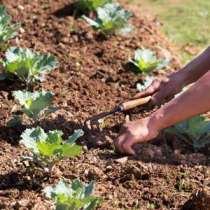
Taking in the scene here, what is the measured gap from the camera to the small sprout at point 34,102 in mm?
3693

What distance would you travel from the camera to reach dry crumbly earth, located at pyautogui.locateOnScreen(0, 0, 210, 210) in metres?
3.28

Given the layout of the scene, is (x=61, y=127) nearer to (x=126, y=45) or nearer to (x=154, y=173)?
(x=154, y=173)

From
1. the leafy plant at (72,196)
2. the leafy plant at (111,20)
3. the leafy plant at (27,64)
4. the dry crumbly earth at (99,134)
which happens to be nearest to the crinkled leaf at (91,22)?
the leafy plant at (111,20)

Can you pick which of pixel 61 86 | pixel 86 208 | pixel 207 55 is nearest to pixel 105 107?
pixel 61 86

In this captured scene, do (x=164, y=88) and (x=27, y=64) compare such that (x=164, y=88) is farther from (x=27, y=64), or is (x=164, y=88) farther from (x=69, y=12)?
(x=69, y=12)

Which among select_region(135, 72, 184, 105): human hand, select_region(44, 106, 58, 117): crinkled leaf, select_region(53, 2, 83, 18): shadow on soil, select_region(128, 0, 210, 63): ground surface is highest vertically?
select_region(135, 72, 184, 105): human hand

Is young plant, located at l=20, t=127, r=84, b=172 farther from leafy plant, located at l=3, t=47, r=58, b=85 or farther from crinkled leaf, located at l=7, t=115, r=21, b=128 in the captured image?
leafy plant, located at l=3, t=47, r=58, b=85

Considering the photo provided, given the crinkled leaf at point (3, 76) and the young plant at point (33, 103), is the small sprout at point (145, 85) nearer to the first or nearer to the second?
the young plant at point (33, 103)

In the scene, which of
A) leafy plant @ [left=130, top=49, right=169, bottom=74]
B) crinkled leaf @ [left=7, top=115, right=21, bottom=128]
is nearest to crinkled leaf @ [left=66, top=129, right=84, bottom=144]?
crinkled leaf @ [left=7, top=115, right=21, bottom=128]

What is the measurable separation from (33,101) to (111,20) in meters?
1.36

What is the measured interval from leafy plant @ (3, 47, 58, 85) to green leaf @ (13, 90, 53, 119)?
387 mm

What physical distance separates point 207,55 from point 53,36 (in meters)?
1.45

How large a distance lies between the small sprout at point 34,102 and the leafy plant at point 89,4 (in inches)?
61.7

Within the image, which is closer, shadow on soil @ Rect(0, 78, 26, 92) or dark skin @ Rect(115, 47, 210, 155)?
dark skin @ Rect(115, 47, 210, 155)
